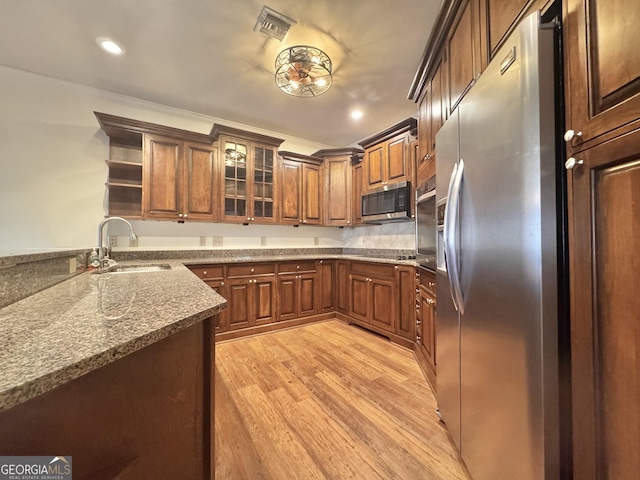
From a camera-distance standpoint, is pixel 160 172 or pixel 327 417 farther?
pixel 160 172

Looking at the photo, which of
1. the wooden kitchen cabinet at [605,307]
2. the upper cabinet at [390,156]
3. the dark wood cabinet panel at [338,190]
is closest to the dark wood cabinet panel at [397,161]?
the upper cabinet at [390,156]

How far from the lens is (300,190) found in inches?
140

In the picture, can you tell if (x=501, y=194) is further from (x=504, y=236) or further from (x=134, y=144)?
(x=134, y=144)

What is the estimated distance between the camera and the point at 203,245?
126 inches

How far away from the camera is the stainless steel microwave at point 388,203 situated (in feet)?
9.15

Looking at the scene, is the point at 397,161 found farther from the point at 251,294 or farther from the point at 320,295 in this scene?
the point at 251,294

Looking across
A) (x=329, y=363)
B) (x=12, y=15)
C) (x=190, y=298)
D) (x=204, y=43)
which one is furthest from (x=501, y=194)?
(x=12, y=15)

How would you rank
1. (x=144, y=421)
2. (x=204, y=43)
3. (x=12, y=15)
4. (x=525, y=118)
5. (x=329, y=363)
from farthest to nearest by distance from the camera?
(x=329, y=363), (x=204, y=43), (x=12, y=15), (x=525, y=118), (x=144, y=421)

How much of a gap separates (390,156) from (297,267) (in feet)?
5.80

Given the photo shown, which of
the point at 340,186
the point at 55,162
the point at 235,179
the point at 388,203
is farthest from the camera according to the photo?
the point at 340,186

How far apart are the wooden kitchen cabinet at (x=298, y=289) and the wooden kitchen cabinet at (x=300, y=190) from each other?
2.23ft

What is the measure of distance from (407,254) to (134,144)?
11.5 ft

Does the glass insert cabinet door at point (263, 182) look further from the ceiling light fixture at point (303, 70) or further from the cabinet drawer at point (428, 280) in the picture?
the cabinet drawer at point (428, 280)

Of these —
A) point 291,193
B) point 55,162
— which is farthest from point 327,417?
point 55,162
